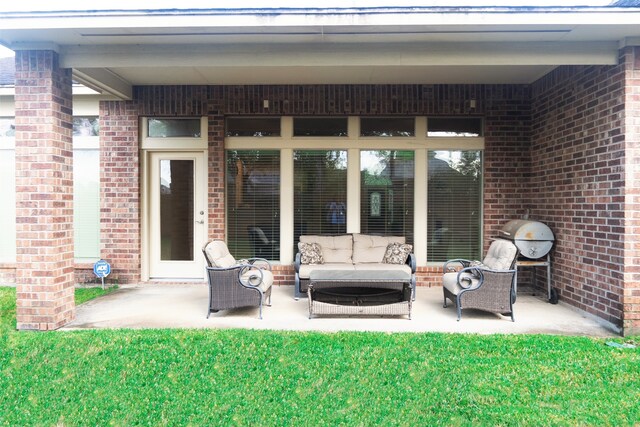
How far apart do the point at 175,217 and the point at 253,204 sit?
1.46 meters

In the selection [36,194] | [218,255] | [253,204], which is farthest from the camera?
[253,204]

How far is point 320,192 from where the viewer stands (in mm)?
7266

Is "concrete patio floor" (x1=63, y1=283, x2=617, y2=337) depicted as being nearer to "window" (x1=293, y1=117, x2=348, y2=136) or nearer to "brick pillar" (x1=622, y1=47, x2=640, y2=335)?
"brick pillar" (x1=622, y1=47, x2=640, y2=335)

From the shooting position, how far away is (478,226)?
7262 mm

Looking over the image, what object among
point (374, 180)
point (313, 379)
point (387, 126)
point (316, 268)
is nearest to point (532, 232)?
point (374, 180)

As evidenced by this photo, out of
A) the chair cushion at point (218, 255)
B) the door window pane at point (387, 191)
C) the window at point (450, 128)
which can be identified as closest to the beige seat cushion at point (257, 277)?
the chair cushion at point (218, 255)

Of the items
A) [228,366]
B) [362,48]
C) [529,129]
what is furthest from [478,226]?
[228,366]

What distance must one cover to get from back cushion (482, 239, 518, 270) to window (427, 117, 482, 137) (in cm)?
233

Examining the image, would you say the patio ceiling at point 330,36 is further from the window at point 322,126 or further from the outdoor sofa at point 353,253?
the outdoor sofa at point 353,253

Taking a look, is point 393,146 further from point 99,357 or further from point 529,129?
point 99,357

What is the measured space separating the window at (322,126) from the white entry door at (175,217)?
201 centimetres

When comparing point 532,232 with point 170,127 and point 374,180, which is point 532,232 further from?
point 170,127

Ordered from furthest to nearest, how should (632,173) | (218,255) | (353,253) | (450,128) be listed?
1. (450,128)
2. (353,253)
3. (218,255)
4. (632,173)

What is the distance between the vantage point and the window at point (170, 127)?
Result: 24.0ft
